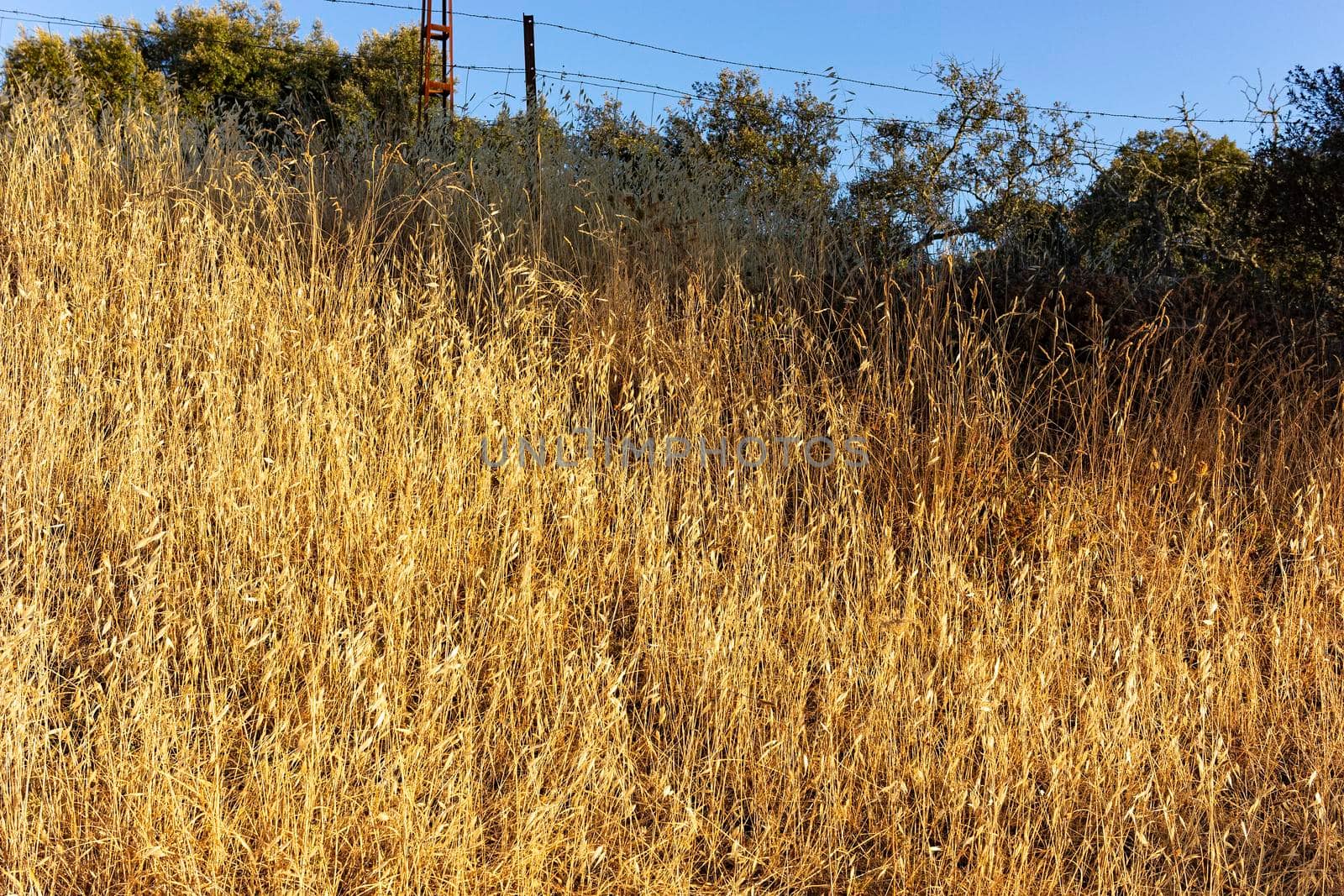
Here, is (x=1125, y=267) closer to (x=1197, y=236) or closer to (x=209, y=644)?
(x=1197, y=236)

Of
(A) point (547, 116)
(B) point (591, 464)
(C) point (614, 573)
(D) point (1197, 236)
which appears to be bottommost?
(C) point (614, 573)

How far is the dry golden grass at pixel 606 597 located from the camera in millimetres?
1921

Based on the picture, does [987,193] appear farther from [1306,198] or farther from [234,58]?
[234,58]

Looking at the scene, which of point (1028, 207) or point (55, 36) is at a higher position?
point (55, 36)

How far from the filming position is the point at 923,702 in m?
2.20

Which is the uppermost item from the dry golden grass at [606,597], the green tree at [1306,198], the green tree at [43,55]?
the green tree at [43,55]

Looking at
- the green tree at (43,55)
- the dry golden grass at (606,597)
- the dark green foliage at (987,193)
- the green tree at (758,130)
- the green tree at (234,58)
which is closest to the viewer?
the dry golden grass at (606,597)

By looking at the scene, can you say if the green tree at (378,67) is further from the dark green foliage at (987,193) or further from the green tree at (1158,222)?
the green tree at (1158,222)

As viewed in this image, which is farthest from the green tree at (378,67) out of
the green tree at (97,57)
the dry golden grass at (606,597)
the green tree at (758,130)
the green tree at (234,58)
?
the dry golden grass at (606,597)

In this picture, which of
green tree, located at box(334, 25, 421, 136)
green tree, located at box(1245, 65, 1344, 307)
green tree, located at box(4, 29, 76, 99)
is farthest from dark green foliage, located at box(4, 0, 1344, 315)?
green tree, located at box(4, 29, 76, 99)

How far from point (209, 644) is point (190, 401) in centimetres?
101

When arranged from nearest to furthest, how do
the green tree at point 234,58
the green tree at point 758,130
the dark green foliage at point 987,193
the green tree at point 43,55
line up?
the dark green foliage at point 987,193 < the green tree at point 758,130 < the green tree at point 43,55 < the green tree at point 234,58

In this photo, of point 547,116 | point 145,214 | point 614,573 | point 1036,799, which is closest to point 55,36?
point 547,116

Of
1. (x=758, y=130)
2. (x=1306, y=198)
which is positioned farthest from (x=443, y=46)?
(x=1306, y=198)
